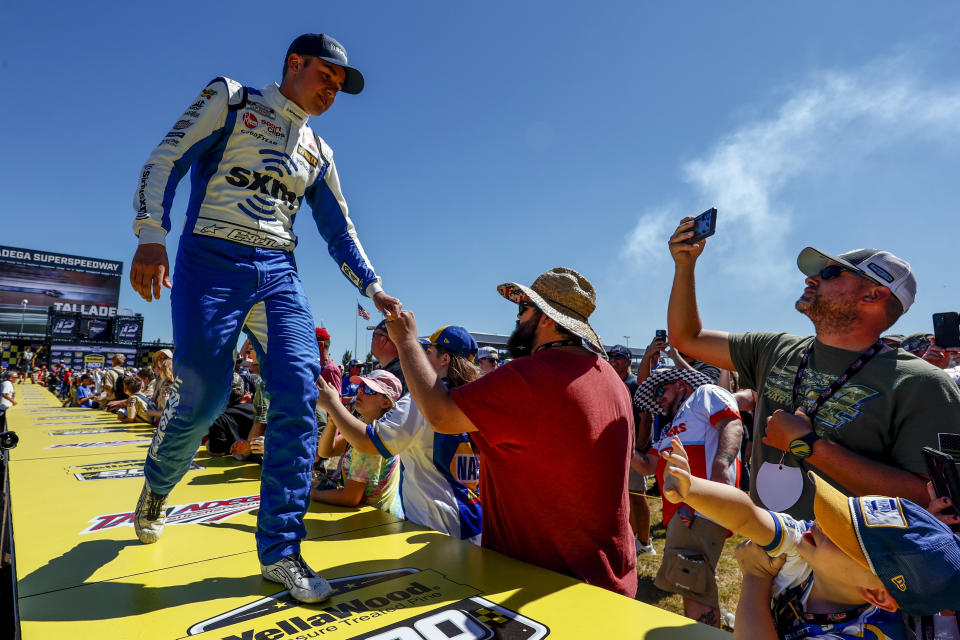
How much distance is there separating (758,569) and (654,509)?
5.61m

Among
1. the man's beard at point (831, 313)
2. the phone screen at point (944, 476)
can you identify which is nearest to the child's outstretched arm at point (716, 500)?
the phone screen at point (944, 476)

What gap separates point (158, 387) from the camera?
7.69 metres

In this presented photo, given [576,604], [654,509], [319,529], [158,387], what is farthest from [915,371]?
[158,387]

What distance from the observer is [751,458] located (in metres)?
2.08

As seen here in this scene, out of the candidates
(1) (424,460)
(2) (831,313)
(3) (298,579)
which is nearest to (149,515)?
(3) (298,579)

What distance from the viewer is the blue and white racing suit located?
1.74 m

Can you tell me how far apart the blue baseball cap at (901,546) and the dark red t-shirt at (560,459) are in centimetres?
81

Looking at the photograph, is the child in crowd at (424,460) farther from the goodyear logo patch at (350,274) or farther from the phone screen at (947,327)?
the phone screen at (947,327)

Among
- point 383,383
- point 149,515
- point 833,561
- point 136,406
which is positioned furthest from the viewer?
point 136,406

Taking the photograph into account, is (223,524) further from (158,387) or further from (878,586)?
(158,387)

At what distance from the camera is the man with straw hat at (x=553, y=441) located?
174 centimetres

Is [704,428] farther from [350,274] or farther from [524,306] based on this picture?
[350,274]

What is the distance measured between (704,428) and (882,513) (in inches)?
81.5

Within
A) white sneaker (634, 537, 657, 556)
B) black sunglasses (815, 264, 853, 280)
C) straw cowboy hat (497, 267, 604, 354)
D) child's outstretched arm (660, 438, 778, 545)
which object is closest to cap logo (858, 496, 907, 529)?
child's outstretched arm (660, 438, 778, 545)
